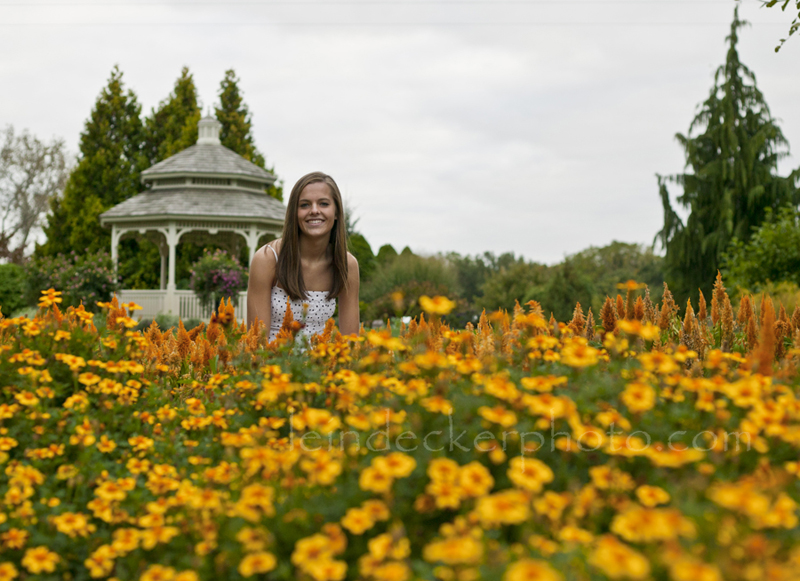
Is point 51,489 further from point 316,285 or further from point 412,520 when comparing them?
point 316,285

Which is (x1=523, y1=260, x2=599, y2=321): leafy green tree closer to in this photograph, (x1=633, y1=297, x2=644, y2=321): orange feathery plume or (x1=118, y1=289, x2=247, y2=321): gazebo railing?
(x1=118, y1=289, x2=247, y2=321): gazebo railing

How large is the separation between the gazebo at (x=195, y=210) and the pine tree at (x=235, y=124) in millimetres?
3183

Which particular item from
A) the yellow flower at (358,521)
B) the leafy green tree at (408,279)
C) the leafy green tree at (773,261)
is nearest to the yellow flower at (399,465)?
the yellow flower at (358,521)

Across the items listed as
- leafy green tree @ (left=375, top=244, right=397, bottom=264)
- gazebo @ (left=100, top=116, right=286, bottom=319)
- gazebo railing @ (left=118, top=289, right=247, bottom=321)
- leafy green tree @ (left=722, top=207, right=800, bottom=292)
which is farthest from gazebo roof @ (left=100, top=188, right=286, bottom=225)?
leafy green tree @ (left=722, top=207, right=800, bottom=292)

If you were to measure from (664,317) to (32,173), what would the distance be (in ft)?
116

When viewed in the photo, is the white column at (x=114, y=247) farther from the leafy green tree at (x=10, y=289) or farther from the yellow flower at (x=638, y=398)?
the yellow flower at (x=638, y=398)

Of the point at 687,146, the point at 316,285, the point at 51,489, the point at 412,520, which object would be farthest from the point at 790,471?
the point at 687,146

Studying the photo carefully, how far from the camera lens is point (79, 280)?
17.4 m

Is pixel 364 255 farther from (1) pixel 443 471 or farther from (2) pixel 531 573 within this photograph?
(2) pixel 531 573

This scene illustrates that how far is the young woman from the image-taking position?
4.53 metres

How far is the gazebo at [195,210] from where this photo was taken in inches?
753

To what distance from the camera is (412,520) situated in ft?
5.47

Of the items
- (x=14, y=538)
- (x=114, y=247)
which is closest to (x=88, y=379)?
(x=14, y=538)

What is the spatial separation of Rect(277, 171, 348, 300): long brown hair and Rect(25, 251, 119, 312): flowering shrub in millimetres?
13677
